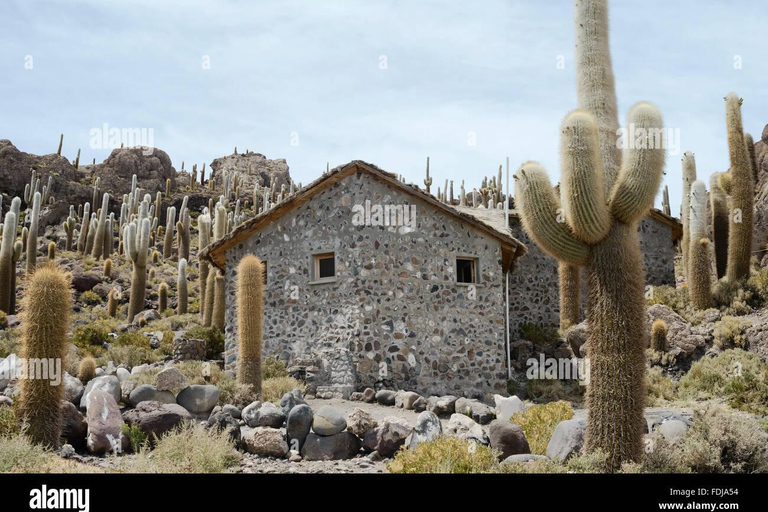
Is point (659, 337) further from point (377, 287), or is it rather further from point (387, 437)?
point (387, 437)

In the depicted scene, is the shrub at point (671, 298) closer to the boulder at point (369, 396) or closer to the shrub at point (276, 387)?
the boulder at point (369, 396)

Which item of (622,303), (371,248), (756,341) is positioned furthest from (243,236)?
(756,341)

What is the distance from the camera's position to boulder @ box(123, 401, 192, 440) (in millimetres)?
11383

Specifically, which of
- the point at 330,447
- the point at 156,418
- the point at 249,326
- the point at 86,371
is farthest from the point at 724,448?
the point at 86,371

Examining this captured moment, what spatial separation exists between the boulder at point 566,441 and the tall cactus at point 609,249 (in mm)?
470

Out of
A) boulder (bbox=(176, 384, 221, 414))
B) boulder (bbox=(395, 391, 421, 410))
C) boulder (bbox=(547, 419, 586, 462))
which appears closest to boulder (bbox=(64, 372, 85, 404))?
boulder (bbox=(176, 384, 221, 414))

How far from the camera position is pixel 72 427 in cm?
1138

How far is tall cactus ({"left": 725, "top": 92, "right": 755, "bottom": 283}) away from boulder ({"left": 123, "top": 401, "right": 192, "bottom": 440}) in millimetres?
17356

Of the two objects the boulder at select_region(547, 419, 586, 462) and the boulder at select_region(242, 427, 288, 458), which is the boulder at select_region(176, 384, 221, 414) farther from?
the boulder at select_region(547, 419, 586, 462)

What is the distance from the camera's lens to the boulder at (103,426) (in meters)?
11.1

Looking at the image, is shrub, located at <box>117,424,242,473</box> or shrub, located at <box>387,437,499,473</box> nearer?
shrub, located at <box>387,437,499,473</box>

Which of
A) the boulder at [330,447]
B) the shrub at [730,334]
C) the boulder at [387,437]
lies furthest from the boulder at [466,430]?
the shrub at [730,334]
